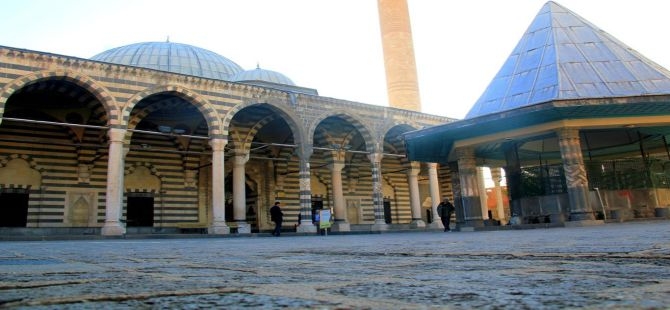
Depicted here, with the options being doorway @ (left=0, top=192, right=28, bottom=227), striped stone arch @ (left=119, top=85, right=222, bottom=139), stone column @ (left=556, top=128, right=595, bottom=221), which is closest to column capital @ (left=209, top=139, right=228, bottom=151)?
striped stone arch @ (left=119, top=85, right=222, bottom=139)

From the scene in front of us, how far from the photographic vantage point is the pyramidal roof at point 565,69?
1084cm

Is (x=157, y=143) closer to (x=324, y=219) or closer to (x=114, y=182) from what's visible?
(x=114, y=182)

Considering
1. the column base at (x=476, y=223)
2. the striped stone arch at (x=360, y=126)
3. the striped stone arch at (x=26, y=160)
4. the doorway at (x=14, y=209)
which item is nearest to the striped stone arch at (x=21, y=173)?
the striped stone arch at (x=26, y=160)

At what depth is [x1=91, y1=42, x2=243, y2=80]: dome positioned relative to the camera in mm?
21078

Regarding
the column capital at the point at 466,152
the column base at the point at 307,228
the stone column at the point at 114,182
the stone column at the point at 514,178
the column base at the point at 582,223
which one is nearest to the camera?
the column base at the point at 582,223

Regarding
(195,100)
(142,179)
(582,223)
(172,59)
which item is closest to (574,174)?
(582,223)

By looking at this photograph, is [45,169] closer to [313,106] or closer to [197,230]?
[197,230]

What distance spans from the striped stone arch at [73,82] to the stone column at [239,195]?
4713 mm

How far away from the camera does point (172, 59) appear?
2169cm

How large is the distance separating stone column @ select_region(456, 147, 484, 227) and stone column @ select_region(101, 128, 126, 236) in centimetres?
900

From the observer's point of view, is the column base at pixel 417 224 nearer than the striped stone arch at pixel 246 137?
No

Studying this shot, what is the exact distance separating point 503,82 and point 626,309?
13174 mm

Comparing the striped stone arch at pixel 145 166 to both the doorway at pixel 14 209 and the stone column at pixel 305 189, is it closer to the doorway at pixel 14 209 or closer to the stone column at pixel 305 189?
the doorway at pixel 14 209

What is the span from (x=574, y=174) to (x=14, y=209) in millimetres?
16144
